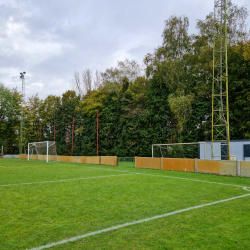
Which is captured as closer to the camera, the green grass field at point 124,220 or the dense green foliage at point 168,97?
the green grass field at point 124,220

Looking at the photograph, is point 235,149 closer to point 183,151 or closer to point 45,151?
point 183,151

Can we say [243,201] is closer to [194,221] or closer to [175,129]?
[194,221]

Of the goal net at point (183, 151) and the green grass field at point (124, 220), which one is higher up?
the goal net at point (183, 151)

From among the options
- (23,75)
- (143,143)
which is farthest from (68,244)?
(23,75)

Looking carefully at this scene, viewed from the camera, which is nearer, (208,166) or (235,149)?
(208,166)

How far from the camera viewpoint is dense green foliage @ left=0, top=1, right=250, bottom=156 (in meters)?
27.9

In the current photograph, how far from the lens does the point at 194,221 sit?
5301 mm

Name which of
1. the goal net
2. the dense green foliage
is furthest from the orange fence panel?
the dense green foliage

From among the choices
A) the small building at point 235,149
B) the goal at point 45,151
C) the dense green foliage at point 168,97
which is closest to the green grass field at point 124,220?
the small building at point 235,149

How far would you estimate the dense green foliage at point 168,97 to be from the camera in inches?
1097

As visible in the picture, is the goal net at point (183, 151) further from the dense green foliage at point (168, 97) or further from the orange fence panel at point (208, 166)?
the orange fence panel at point (208, 166)

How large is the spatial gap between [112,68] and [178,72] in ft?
49.7

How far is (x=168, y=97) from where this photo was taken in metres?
32.7

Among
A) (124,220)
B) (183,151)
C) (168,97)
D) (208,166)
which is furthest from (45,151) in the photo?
(124,220)
